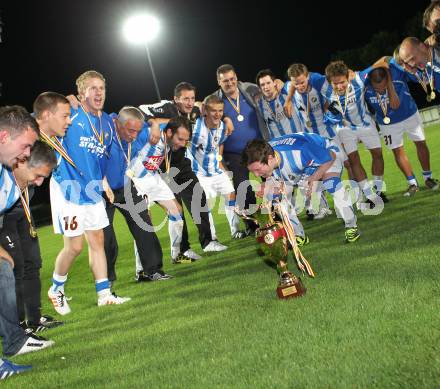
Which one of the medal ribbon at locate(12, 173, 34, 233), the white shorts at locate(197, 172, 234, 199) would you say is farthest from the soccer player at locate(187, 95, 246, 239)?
the medal ribbon at locate(12, 173, 34, 233)

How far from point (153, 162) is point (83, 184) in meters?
1.83

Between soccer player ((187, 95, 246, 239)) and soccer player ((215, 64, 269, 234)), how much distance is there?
196 mm

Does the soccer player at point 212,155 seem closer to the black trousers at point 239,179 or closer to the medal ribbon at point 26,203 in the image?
the black trousers at point 239,179

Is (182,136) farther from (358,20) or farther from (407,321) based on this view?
(358,20)

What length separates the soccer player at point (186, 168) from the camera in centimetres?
810

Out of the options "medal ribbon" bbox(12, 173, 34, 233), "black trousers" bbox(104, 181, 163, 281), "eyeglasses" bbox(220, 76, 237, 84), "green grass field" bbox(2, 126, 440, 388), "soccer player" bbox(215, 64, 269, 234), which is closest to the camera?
"green grass field" bbox(2, 126, 440, 388)

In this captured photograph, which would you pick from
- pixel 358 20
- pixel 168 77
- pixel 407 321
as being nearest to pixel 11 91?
pixel 168 77

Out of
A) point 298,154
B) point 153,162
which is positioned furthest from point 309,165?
point 153,162

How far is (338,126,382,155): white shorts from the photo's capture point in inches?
346

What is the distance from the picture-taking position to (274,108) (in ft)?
29.6

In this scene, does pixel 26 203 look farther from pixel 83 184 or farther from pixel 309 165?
pixel 309 165

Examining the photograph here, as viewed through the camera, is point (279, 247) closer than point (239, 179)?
Yes

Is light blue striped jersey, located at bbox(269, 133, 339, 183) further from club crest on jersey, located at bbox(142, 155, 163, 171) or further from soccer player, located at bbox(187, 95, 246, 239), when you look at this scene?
soccer player, located at bbox(187, 95, 246, 239)

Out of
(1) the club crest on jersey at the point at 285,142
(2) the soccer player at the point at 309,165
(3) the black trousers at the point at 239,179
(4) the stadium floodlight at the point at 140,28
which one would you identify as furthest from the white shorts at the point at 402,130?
(4) the stadium floodlight at the point at 140,28
